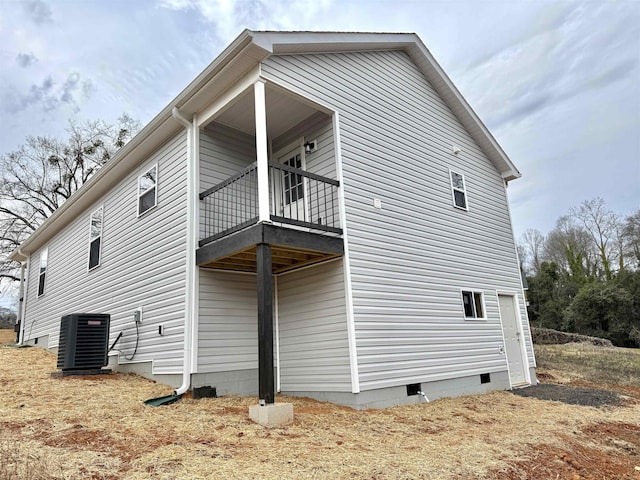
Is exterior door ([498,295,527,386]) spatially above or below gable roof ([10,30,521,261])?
below

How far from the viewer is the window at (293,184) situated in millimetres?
8273

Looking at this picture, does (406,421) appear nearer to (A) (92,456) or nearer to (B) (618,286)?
(A) (92,456)

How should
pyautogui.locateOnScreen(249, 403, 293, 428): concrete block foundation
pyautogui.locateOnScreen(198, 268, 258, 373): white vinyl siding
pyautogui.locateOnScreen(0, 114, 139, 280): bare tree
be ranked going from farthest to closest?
pyautogui.locateOnScreen(0, 114, 139, 280): bare tree → pyautogui.locateOnScreen(198, 268, 258, 373): white vinyl siding → pyautogui.locateOnScreen(249, 403, 293, 428): concrete block foundation

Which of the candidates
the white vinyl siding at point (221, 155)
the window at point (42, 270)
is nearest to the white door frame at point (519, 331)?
the white vinyl siding at point (221, 155)

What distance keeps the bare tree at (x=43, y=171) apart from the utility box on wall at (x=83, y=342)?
1800 cm

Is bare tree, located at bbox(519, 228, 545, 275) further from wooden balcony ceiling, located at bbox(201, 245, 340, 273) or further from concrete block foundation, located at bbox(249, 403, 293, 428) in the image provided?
concrete block foundation, located at bbox(249, 403, 293, 428)

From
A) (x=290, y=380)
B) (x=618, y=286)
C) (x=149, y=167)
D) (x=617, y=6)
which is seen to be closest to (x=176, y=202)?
(x=149, y=167)

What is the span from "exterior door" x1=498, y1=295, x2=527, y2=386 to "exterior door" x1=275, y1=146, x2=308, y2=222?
599cm

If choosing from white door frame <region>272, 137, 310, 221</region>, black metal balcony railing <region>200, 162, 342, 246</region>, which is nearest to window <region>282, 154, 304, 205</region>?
black metal balcony railing <region>200, 162, 342, 246</region>

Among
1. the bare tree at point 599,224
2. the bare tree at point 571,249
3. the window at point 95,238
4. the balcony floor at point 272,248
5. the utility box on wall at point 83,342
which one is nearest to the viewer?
the balcony floor at point 272,248

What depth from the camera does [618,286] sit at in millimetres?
21969

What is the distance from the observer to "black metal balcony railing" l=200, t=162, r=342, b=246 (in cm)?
732

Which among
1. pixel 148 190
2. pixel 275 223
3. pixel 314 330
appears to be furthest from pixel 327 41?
pixel 314 330

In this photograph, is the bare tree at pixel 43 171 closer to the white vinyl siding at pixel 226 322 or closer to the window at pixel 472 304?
the white vinyl siding at pixel 226 322
